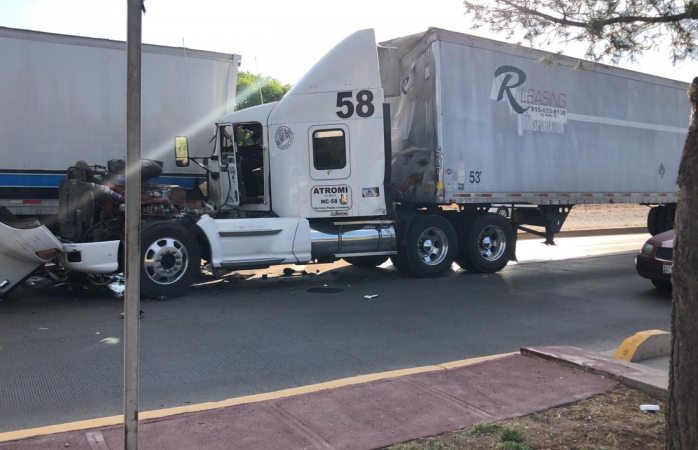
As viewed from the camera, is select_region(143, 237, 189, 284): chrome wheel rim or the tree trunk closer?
the tree trunk

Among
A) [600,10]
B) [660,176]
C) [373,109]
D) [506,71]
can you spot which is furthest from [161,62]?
[660,176]

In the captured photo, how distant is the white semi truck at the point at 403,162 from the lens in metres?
10.2

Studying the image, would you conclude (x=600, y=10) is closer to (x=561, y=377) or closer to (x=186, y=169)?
(x=561, y=377)

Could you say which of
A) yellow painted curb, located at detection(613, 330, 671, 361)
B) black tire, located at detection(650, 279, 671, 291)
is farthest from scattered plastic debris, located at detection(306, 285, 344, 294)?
black tire, located at detection(650, 279, 671, 291)

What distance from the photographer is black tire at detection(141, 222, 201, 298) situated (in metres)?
9.05

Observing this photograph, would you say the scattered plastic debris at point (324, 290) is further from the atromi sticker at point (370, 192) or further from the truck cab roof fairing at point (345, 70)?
the truck cab roof fairing at point (345, 70)

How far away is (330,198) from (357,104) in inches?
66.6

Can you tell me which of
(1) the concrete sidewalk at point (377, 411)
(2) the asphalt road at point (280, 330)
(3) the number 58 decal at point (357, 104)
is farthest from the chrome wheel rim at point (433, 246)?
(1) the concrete sidewalk at point (377, 411)

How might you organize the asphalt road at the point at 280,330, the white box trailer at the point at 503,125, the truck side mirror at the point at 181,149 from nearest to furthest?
the asphalt road at the point at 280,330 < the truck side mirror at the point at 181,149 < the white box trailer at the point at 503,125

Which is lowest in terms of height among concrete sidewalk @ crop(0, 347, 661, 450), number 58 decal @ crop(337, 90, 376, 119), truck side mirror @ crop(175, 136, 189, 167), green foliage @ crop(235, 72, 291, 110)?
concrete sidewalk @ crop(0, 347, 661, 450)

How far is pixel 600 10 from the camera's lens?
15.7ft

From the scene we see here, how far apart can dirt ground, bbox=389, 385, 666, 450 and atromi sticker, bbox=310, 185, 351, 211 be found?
6.74 meters

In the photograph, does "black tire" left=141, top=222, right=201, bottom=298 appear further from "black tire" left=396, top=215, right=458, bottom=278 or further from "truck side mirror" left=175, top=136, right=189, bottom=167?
"black tire" left=396, top=215, right=458, bottom=278

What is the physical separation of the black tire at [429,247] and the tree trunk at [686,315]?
8.26 m
